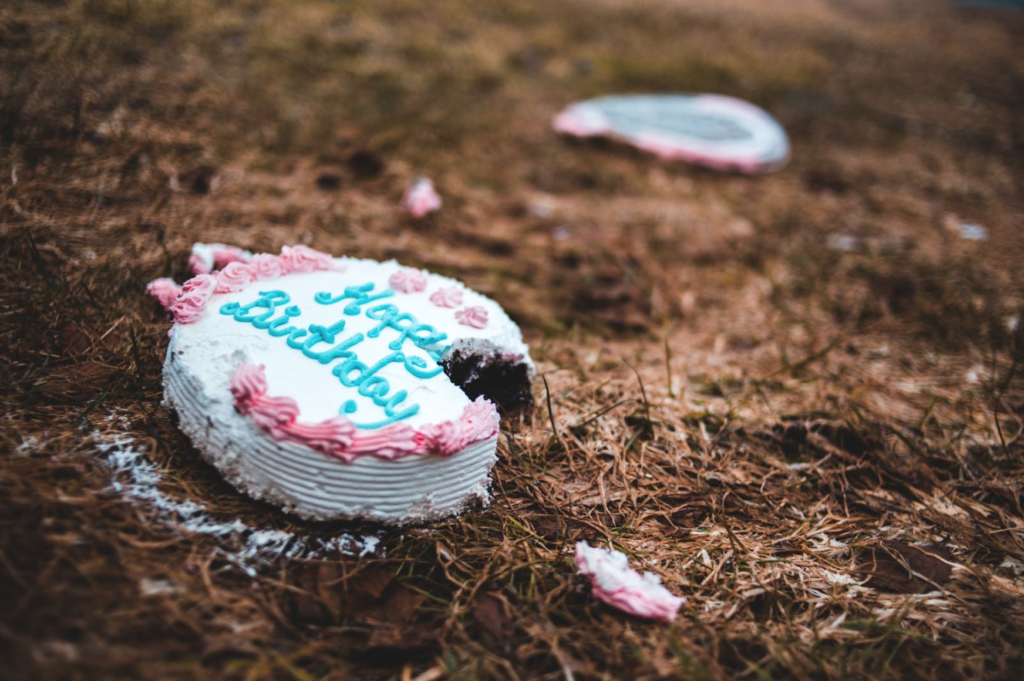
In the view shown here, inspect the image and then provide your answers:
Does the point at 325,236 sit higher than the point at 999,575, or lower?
higher

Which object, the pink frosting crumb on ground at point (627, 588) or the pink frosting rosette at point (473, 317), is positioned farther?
the pink frosting rosette at point (473, 317)

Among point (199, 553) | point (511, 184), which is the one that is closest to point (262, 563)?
point (199, 553)

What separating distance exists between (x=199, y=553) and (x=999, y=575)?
2193 mm

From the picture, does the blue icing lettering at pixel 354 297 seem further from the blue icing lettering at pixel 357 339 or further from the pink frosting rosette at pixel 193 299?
the pink frosting rosette at pixel 193 299

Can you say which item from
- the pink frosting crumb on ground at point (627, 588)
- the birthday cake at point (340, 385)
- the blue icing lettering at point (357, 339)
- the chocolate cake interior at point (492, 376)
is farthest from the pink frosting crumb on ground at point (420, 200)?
the pink frosting crumb on ground at point (627, 588)

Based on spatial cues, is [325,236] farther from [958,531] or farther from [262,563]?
[958,531]

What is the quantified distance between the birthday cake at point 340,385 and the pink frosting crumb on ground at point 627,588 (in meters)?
0.39

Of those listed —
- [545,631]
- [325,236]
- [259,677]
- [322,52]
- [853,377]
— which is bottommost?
[853,377]

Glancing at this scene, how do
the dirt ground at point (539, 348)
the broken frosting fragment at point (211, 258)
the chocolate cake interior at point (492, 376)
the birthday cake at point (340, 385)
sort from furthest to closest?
the broken frosting fragment at point (211, 258) < the chocolate cake interior at point (492, 376) < the birthday cake at point (340, 385) < the dirt ground at point (539, 348)

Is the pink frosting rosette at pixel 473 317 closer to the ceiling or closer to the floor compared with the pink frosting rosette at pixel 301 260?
closer to the floor

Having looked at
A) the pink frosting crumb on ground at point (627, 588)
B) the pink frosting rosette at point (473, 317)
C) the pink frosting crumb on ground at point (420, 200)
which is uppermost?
the pink frosting rosette at point (473, 317)

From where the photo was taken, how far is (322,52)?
4344mm

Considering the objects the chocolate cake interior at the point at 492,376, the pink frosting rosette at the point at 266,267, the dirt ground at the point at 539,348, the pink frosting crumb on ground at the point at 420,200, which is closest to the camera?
the dirt ground at the point at 539,348

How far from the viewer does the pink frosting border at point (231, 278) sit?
6.48 feet
